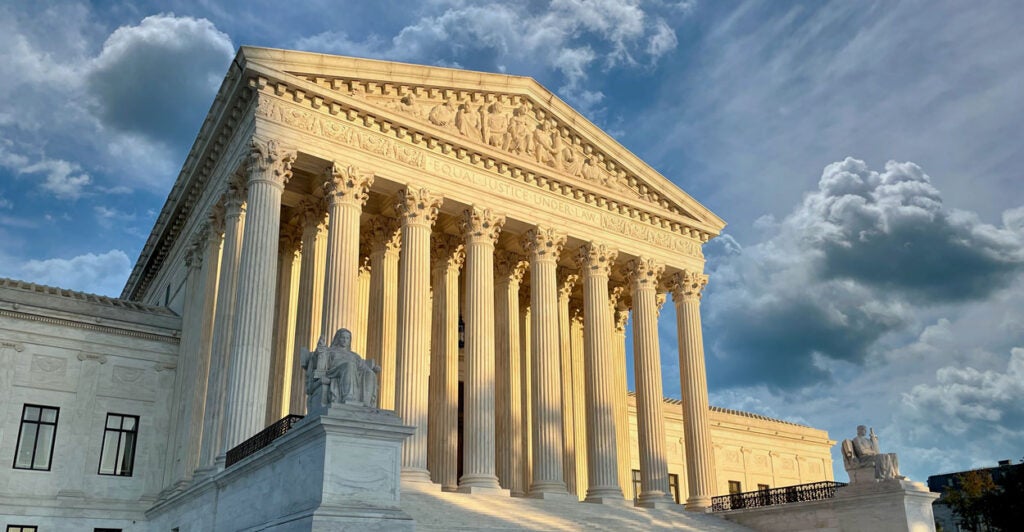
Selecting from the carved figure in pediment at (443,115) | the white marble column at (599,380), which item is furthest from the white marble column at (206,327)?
the white marble column at (599,380)

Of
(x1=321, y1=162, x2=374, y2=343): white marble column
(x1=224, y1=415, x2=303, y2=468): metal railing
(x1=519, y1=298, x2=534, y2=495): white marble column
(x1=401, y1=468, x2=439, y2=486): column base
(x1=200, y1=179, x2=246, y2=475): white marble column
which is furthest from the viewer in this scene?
(x1=519, y1=298, x2=534, y2=495): white marble column

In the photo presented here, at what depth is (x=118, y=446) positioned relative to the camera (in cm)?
2955

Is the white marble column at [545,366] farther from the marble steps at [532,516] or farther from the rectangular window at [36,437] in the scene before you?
the rectangular window at [36,437]

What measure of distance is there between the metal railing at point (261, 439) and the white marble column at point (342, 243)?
497 centimetres

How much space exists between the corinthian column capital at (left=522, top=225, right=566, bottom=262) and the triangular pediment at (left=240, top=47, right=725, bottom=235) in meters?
2.27

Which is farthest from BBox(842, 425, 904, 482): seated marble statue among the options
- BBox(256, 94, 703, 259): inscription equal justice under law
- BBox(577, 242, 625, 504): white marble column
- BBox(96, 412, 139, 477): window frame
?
BBox(96, 412, 139, 477): window frame

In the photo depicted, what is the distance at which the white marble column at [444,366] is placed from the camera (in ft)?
96.9

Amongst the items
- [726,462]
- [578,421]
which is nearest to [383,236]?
[578,421]

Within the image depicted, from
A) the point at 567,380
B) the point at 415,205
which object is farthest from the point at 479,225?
the point at 567,380

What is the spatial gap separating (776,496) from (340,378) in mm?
20015

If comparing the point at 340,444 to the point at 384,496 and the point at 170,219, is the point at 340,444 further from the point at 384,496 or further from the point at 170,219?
the point at 170,219

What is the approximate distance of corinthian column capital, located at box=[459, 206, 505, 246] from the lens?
3038 cm

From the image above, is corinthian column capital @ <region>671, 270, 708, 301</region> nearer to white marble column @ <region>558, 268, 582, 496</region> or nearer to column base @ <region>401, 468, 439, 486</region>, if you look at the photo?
white marble column @ <region>558, 268, 582, 496</region>

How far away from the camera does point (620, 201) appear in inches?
1383
